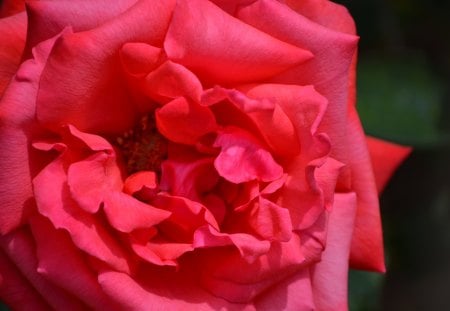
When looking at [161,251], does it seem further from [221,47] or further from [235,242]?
[221,47]

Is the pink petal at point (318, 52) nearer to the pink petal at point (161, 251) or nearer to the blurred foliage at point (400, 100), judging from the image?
the pink petal at point (161, 251)

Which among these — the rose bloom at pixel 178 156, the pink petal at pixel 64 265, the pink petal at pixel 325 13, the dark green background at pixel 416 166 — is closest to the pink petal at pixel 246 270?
the rose bloom at pixel 178 156

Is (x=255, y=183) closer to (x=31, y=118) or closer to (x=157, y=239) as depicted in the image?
(x=157, y=239)

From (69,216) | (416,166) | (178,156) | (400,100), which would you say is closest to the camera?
(69,216)

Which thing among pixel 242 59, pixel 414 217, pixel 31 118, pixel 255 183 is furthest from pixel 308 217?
pixel 414 217

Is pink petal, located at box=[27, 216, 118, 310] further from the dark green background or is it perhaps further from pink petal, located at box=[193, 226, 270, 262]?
the dark green background

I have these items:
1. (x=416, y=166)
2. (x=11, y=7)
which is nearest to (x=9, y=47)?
(x=11, y=7)

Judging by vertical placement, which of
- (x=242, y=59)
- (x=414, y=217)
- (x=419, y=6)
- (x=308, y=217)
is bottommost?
(x=414, y=217)

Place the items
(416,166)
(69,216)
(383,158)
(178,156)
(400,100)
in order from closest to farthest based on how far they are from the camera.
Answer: (69,216), (178,156), (383,158), (400,100), (416,166)
